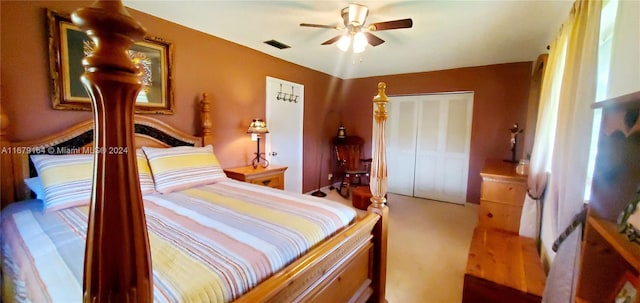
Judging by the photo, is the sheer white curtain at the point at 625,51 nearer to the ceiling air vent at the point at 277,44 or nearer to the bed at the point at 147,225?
the bed at the point at 147,225

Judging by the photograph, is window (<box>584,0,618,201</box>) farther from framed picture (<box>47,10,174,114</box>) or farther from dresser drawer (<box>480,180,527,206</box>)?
framed picture (<box>47,10,174,114</box>)

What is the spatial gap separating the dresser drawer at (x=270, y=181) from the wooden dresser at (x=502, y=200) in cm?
227

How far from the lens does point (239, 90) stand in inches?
132

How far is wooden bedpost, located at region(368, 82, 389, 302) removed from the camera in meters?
1.76

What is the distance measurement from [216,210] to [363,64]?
350 cm

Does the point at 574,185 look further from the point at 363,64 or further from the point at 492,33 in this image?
the point at 363,64

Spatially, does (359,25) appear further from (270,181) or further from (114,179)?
(114,179)

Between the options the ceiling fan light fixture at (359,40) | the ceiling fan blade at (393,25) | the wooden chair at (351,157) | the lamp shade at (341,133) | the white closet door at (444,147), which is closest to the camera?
the ceiling fan blade at (393,25)

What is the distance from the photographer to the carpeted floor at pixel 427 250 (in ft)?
6.71

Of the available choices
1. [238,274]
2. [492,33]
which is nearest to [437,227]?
[492,33]

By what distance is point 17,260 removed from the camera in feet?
3.51

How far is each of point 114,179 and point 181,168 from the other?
1837mm

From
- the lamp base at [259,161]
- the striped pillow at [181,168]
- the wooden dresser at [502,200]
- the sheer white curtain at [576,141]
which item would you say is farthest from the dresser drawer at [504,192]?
the striped pillow at [181,168]

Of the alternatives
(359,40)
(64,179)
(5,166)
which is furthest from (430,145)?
(5,166)
